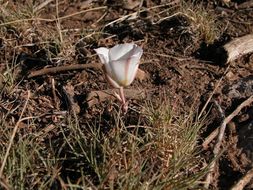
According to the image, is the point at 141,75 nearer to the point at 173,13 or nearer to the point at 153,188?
the point at 173,13

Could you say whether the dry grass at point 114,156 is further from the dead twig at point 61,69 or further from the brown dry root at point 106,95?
the dead twig at point 61,69

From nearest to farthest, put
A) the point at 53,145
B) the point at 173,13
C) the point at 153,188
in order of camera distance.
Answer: the point at 153,188, the point at 53,145, the point at 173,13

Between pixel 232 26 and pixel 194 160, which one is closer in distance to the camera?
pixel 194 160

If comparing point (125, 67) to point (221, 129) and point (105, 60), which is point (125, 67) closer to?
point (105, 60)

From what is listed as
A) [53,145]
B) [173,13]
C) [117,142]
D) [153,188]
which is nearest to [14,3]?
[173,13]

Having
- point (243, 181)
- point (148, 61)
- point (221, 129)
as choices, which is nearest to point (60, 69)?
point (148, 61)

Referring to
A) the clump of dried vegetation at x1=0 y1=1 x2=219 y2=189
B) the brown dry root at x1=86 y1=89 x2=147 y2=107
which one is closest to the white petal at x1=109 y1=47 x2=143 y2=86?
the clump of dried vegetation at x1=0 y1=1 x2=219 y2=189

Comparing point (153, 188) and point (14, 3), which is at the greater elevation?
point (14, 3)
